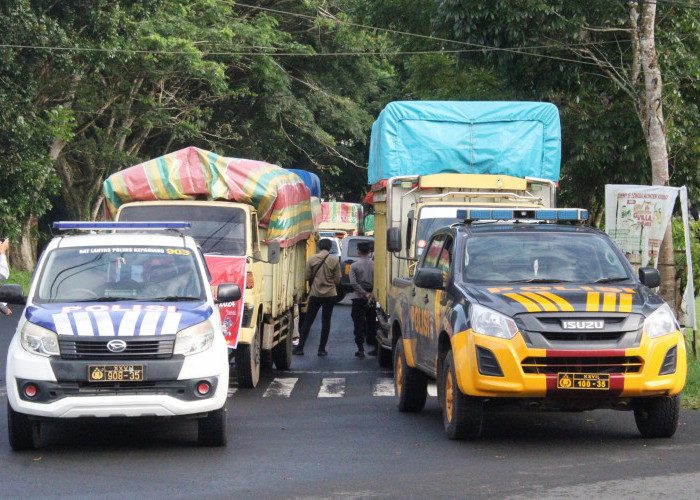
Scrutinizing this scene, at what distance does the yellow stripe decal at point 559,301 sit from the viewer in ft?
30.0

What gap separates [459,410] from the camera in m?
9.55

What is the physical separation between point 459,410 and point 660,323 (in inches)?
70.1

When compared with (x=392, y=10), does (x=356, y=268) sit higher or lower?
lower

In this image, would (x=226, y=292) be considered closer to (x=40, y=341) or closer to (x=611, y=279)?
(x=40, y=341)

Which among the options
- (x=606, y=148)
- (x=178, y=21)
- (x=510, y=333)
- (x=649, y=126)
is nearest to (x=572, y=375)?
(x=510, y=333)

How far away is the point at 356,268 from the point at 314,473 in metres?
10.5

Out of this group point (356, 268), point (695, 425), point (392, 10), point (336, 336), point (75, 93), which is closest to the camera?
point (695, 425)

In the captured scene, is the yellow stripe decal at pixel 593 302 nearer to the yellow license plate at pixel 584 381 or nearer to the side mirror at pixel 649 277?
the yellow license plate at pixel 584 381

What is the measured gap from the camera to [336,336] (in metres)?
22.7

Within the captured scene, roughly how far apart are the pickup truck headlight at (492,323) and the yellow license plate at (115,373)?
2.70 metres

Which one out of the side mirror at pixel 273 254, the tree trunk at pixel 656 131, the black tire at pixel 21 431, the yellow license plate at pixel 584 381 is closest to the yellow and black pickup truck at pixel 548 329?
the yellow license plate at pixel 584 381

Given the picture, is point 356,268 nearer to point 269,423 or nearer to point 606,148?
point 606,148

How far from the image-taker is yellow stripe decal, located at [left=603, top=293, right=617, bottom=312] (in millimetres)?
9203

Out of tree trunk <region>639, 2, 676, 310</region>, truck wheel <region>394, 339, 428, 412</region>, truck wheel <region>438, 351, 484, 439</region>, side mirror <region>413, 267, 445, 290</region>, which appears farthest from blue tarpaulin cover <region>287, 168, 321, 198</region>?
truck wheel <region>438, 351, 484, 439</region>
